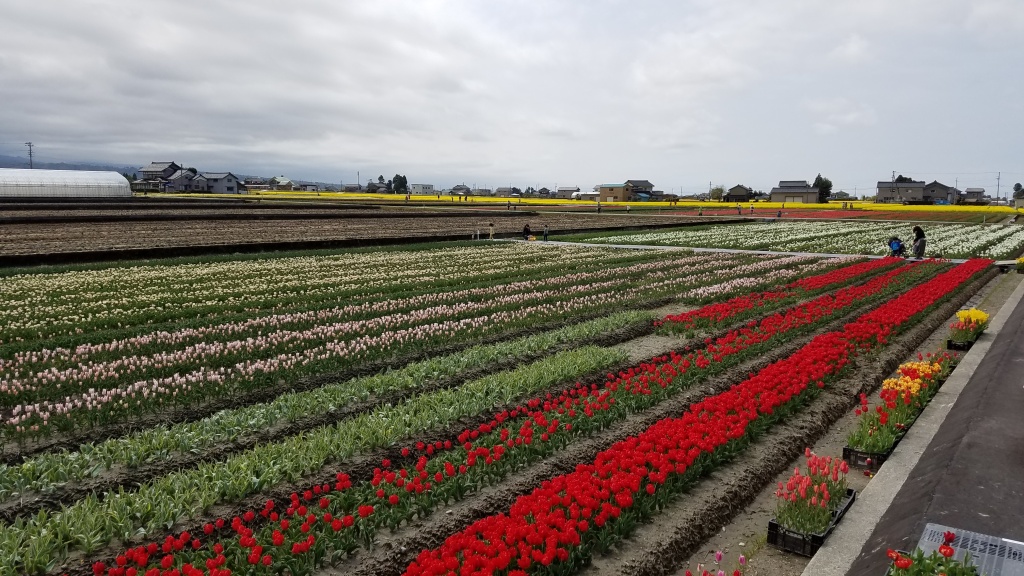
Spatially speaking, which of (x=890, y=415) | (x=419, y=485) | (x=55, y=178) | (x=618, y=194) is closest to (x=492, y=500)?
(x=419, y=485)

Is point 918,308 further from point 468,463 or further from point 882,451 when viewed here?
point 468,463

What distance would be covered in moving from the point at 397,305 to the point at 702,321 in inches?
317

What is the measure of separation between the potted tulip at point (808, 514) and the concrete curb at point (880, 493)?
107 millimetres

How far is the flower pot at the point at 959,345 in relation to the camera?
13.5m

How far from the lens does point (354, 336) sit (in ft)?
45.3

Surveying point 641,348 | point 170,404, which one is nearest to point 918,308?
point 641,348

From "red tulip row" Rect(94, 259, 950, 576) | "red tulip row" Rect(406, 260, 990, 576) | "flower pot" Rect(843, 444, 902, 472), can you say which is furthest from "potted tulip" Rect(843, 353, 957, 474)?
"red tulip row" Rect(94, 259, 950, 576)

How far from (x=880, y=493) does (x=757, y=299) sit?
12408mm

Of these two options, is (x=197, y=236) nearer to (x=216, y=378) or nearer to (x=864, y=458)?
(x=216, y=378)

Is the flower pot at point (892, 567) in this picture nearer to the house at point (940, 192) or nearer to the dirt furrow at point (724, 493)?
the dirt furrow at point (724, 493)

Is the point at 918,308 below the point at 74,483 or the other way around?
the other way around

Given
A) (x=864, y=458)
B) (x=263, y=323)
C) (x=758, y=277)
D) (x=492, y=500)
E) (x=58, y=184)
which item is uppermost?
(x=58, y=184)

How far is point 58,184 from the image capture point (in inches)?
3573

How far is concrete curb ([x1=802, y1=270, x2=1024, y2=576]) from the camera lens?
5652 millimetres
